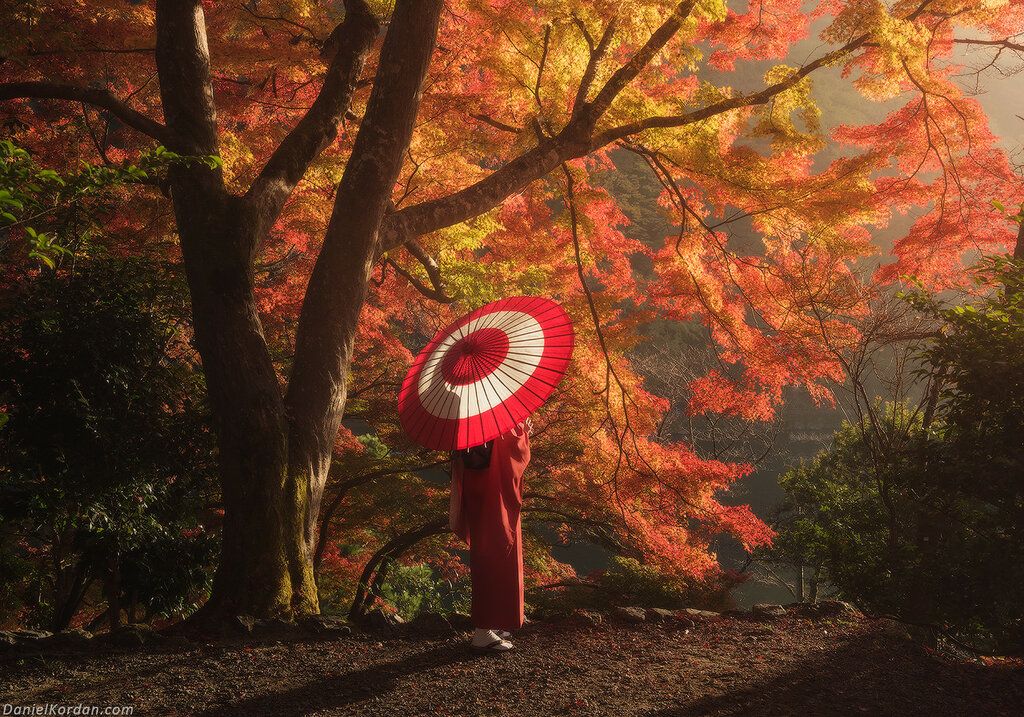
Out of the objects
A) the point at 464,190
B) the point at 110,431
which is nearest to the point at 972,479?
the point at 464,190

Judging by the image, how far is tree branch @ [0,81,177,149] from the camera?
3975 millimetres

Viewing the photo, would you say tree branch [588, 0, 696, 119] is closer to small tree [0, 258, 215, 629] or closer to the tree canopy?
the tree canopy

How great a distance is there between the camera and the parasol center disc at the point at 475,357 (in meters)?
3.07

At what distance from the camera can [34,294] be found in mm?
3662

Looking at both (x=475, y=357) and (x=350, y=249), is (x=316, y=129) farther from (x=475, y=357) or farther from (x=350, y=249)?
(x=475, y=357)

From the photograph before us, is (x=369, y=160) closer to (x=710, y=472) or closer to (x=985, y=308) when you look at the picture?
(x=985, y=308)

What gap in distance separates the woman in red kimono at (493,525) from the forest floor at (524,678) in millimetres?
205

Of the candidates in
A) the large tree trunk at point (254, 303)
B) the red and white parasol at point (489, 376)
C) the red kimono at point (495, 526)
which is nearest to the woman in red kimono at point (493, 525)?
the red kimono at point (495, 526)

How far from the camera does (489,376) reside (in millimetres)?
3033

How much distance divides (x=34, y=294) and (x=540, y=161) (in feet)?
10.5

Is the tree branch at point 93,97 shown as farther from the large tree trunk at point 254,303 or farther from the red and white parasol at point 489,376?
the red and white parasol at point 489,376

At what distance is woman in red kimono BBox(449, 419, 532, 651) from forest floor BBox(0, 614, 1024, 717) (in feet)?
0.67

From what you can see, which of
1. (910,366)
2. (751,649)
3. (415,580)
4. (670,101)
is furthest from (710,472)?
(910,366)

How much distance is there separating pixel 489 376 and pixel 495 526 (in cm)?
79
